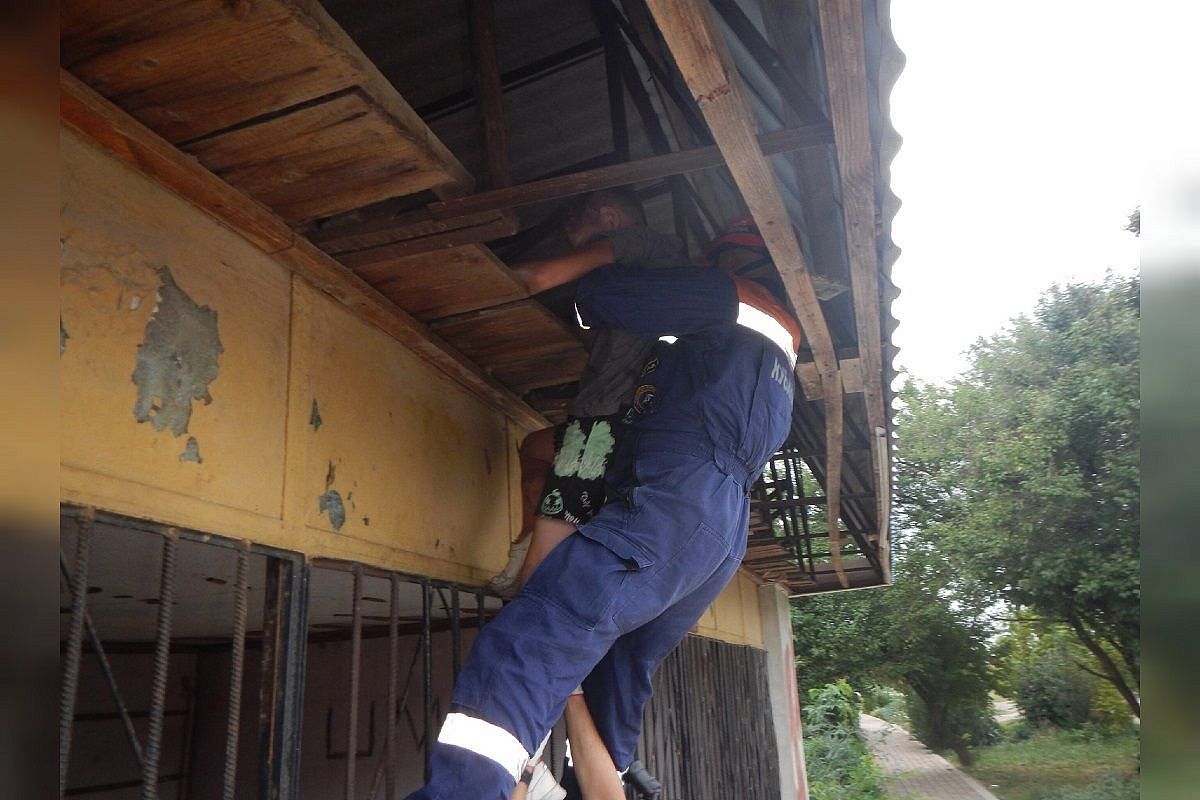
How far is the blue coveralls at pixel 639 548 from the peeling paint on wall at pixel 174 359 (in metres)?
0.84

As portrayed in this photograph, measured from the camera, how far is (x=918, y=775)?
26.4 m

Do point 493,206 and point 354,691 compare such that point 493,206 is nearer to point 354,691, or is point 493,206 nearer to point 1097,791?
point 354,691

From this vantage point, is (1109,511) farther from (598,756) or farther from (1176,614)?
(1176,614)

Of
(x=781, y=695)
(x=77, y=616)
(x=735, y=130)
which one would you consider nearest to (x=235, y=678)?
(x=77, y=616)

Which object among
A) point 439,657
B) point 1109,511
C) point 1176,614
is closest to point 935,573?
point 1109,511

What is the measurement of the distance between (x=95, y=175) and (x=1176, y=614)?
6.31ft

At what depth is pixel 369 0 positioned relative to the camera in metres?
2.84

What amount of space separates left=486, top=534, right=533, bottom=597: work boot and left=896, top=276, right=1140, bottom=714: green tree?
57.8ft

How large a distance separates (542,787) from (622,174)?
1.69 m

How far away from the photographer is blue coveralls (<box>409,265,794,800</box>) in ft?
5.74

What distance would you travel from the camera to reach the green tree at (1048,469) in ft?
66.0

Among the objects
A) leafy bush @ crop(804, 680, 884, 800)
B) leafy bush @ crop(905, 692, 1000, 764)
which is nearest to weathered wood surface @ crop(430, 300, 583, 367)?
leafy bush @ crop(804, 680, 884, 800)

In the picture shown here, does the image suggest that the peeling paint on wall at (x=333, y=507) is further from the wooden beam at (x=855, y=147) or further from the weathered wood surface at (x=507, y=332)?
the wooden beam at (x=855, y=147)

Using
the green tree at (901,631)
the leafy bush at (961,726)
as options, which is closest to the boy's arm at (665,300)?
the green tree at (901,631)
